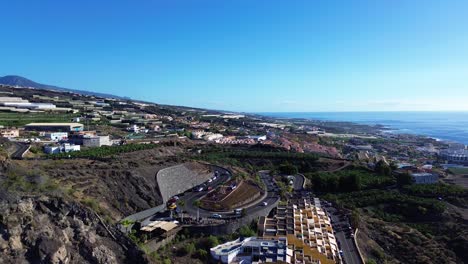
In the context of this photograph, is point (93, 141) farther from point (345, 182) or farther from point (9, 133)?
point (345, 182)

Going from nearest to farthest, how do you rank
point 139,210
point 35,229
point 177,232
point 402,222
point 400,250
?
1. point 35,229
2. point 177,232
3. point 139,210
4. point 400,250
5. point 402,222

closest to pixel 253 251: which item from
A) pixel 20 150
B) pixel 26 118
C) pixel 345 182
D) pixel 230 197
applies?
pixel 230 197

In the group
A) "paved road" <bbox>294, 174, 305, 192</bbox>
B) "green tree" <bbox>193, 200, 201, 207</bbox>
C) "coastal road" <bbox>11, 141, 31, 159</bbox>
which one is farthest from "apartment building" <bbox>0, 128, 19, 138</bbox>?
"paved road" <bbox>294, 174, 305, 192</bbox>

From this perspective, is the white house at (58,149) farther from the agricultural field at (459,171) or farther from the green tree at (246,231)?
the agricultural field at (459,171)

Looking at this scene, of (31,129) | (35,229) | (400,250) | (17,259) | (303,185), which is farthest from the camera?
(31,129)

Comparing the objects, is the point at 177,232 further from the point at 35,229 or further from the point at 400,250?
the point at 400,250

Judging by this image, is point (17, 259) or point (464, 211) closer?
point (17, 259)

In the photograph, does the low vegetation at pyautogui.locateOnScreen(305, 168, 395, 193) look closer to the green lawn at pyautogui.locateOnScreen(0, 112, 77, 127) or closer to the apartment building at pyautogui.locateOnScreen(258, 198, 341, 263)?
the apartment building at pyautogui.locateOnScreen(258, 198, 341, 263)

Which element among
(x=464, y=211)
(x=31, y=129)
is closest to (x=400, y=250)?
(x=464, y=211)
